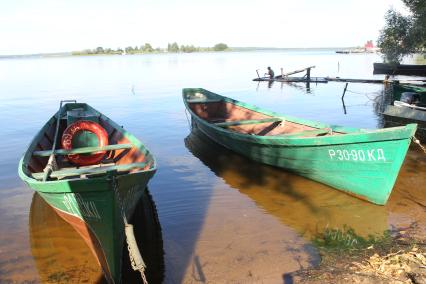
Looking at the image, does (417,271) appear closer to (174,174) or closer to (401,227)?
(401,227)

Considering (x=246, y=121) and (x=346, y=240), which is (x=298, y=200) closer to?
(x=346, y=240)

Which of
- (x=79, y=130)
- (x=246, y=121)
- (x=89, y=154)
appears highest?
(x=79, y=130)

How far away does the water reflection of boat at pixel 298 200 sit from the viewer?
8086 millimetres

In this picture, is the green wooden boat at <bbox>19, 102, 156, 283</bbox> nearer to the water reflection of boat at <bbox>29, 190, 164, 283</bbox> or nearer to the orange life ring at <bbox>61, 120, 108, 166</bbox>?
the water reflection of boat at <bbox>29, 190, 164, 283</bbox>

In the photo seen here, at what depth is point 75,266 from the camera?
682 centimetres

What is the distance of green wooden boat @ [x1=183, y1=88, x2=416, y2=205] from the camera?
809 centimetres

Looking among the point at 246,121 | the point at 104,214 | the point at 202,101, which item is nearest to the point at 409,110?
the point at 246,121

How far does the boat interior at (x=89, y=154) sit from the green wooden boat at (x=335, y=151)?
3487mm

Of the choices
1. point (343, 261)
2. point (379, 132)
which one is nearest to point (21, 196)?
point (343, 261)

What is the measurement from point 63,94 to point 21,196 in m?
24.5

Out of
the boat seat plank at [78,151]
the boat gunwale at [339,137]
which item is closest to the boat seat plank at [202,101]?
the boat gunwale at [339,137]

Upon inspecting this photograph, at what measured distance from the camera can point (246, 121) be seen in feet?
41.6

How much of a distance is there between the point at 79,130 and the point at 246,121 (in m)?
5.36

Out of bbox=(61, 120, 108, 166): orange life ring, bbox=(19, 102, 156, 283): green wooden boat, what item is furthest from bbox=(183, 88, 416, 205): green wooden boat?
bbox=(19, 102, 156, 283): green wooden boat
